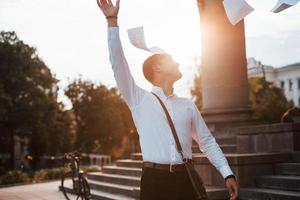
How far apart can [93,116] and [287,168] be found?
53.2 metres

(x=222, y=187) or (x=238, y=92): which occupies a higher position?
(x=238, y=92)

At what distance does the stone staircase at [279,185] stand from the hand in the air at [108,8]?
16.4 feet

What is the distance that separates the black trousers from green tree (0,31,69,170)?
3755 centimetres

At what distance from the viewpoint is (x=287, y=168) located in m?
Answer: 9.26

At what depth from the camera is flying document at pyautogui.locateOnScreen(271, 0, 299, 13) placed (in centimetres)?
414

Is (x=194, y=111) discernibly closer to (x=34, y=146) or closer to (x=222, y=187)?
(x=222, y=187)

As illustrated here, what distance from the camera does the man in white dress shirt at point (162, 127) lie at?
12.5 feet

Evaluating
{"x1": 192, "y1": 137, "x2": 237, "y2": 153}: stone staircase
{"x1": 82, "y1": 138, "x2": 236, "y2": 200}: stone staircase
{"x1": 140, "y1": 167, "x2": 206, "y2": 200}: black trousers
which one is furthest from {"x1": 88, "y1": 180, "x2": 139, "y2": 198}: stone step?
{"x1": 140, "y1": 167, "x2": 206, "y2": 200}: black trousers

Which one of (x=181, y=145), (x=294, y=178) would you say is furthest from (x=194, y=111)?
(x=294, y=178)

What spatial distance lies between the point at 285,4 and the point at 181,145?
142cm

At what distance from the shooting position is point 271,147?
10.6 m

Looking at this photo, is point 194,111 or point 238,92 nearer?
point 194,111

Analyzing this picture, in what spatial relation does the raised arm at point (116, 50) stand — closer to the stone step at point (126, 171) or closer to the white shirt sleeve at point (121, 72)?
the white shirt sleeve at point (121, 72)

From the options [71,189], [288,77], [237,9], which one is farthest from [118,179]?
[288,77]
